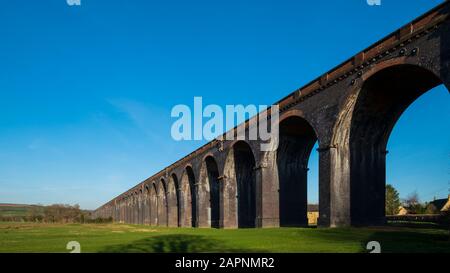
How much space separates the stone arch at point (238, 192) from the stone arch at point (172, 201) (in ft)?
55.1

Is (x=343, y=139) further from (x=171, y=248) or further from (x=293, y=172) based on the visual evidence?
(x=171, y=248)

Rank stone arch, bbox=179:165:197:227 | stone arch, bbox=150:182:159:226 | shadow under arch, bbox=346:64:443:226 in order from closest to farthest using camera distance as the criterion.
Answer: shadow under arch, bbox=346:64:443:226, stone arch, bbox=179:165:197:227, stone arch, bbox=150:182:159:226

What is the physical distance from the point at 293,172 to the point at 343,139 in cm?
777

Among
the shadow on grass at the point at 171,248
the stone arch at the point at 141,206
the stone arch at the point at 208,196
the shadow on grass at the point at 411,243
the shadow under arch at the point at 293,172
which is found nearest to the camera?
the shadow on grass at the point at 411,243

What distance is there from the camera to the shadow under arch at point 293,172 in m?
25.0

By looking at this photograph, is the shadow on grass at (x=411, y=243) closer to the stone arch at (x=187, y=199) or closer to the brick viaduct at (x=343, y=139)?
the brick viaduct at (x=343, y=139)

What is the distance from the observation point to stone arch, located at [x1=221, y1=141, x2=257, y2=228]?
99.9 ft

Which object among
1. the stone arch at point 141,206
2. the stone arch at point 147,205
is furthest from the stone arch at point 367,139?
the stone arch at point 141,206

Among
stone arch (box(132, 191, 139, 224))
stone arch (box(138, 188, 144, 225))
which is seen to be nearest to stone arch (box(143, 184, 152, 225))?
stone arch (box(138, 188, 144, 225))

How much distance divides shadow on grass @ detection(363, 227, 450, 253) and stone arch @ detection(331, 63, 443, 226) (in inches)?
161

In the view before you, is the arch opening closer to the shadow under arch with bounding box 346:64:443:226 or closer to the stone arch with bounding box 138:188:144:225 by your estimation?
the shadow under arch with bounding box 346:64:443:226

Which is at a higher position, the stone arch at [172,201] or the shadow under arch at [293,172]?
the shadow under arch at [293,172]
